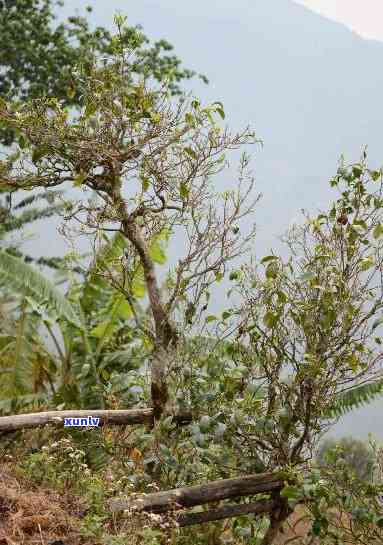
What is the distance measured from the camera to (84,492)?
4395mm

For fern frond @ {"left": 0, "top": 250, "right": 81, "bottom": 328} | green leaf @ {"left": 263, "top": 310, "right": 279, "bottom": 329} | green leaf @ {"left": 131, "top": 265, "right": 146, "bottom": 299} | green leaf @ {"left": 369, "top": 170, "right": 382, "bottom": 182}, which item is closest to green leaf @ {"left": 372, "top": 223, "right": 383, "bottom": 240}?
green leaf @ {"left": 369, "top": 170, "right": 382, "bottom": 182}

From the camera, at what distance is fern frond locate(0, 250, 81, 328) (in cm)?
753

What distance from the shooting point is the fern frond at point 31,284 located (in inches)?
296

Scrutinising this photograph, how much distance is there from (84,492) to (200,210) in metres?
2.04

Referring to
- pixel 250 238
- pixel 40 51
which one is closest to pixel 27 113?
pixel 250 238

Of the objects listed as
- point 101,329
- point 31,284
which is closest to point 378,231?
point 31,284

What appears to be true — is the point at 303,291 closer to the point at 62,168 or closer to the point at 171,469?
the point at 171,469

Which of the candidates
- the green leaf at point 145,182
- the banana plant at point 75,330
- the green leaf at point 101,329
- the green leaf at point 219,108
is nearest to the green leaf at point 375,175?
the green leaf at point 219,108

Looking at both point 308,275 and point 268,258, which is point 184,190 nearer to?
point 268,258

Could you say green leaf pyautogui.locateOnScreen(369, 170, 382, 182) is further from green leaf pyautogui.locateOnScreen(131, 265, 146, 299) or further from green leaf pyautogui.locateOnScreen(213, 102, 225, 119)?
green leaf pyautogui.locateOnScreen(131, 265, 146, 299)

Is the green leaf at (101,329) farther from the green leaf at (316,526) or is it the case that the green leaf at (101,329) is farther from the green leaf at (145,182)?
the green leaf at (316,526)

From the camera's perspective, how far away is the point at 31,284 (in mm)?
7609

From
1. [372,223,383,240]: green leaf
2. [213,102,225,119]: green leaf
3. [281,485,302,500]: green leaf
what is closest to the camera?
[281,485,302,500]: green leaf

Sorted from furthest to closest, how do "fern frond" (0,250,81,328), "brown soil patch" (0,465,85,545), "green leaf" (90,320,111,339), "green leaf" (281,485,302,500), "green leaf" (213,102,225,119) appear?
"green leaf" (90,320,111,339), "fern frond" (0,250,81,328), "green leaf" (213,102,225,119), "green leaf" (281,485,302,500), "brown soil patch" (0,465,85,545)
